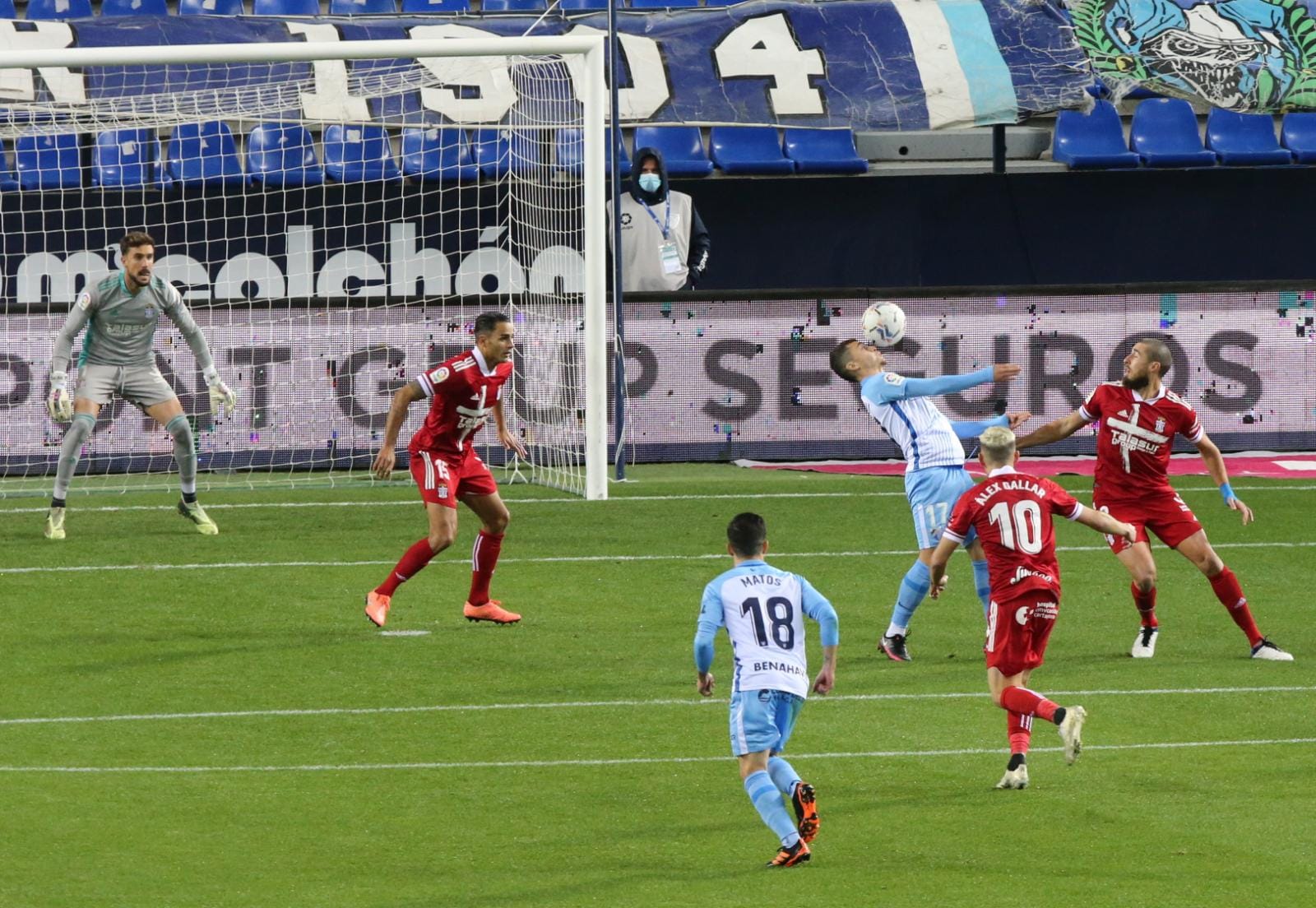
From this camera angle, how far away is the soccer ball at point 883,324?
41.7 ft

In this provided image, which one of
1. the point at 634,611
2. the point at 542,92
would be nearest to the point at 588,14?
the point at 542,92

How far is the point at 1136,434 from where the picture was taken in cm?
1182

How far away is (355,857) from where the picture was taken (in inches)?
304

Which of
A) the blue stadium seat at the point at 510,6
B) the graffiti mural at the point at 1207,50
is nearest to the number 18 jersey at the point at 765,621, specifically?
the graffiti mural at the point at 1207,50

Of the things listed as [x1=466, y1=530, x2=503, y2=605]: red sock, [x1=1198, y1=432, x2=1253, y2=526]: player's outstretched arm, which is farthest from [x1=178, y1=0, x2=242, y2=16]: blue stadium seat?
[x1=1198, y1=432, x2=1253, y2=526]: player's outstretched arm

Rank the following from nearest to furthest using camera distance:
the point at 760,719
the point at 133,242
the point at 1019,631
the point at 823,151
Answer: the point at 760,719 → the point at 1019,631 → the point at 133,242 → the point at 823,151

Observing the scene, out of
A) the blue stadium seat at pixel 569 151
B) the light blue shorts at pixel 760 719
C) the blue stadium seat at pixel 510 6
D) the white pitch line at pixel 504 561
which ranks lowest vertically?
the white pitch line at pixel 504 561

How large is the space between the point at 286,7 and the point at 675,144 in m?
5.39

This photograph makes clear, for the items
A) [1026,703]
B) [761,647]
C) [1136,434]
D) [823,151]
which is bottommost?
[1026,703]

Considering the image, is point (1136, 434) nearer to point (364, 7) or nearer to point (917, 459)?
point (917, 459)

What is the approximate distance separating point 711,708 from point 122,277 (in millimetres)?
6759

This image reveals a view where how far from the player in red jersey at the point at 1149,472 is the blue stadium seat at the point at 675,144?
12280 millimetres

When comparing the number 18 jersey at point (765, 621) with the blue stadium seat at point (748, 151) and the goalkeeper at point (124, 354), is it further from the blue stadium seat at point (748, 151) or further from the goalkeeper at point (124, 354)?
the blue stadium seat at point (748, 151)

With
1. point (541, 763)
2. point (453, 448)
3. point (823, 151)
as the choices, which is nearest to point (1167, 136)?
point (823, 151)
